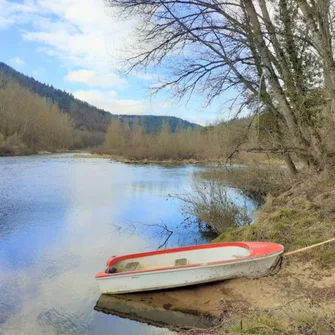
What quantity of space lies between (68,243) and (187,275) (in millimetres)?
4539

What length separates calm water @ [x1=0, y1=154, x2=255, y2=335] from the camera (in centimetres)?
576

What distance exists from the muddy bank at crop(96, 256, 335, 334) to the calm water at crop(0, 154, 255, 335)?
32cm

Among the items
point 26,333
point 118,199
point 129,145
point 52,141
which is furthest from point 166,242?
point 52,141

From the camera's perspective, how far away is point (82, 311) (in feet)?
19.8

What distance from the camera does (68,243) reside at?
9.65 m

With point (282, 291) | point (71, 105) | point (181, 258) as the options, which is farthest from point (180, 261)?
point (71, 105)

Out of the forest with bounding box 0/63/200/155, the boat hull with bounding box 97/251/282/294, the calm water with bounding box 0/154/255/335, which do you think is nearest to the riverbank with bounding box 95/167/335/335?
the boat hull with bounding box 97/251/282/294

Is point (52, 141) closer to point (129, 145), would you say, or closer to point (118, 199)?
point (129, 145)

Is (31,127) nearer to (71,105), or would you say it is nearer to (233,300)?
(233,300)

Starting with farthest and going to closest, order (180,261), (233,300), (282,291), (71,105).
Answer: (71,105)
(180,261)
(233,300)
(282,291)

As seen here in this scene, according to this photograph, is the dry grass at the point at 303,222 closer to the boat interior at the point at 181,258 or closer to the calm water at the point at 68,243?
the boat interior at the point at 181,258

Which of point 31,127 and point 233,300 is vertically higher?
point 31,127

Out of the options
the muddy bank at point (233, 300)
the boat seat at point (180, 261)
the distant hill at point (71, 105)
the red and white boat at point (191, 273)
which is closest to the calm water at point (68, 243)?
the muddy bank at point (233, 300)

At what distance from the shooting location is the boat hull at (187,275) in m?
6.21
